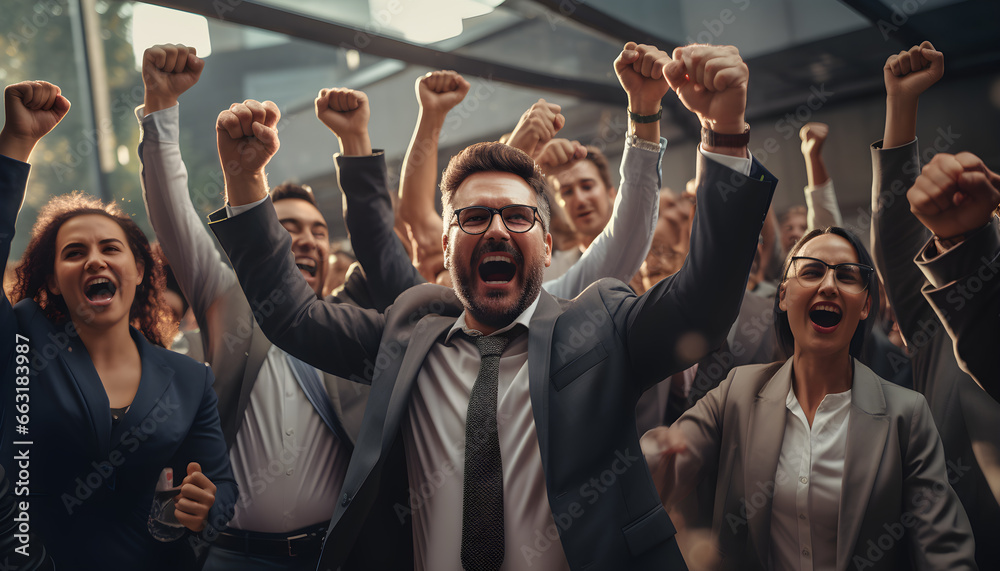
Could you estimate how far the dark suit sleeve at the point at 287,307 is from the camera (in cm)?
165

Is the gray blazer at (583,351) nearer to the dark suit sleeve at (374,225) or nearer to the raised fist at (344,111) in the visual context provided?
the dark suit sleeve at (374,225)

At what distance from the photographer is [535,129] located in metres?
2.45

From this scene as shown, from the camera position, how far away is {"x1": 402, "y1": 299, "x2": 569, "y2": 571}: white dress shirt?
1.50 m

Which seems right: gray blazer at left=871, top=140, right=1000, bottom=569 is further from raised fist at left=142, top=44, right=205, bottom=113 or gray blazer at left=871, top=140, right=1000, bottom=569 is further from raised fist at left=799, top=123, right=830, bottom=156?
raised fist at left=142, top=44, right=205, bottom=113

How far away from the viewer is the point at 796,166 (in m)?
6.58

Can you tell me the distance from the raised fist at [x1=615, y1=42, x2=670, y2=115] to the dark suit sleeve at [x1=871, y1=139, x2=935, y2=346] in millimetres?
772

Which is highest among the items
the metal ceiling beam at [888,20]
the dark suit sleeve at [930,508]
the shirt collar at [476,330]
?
the metal ceiling beam at [888,20]

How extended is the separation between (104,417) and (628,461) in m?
1.55

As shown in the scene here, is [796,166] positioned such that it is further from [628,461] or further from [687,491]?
[628,461]

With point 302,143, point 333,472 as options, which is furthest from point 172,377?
point 302,143

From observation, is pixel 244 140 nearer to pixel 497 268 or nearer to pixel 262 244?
pixel 262 244

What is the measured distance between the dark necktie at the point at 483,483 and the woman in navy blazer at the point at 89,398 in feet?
3.01

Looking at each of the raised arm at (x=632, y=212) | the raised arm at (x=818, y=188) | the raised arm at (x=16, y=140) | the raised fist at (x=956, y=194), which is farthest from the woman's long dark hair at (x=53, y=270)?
the raised arm at (x=818, y=188)

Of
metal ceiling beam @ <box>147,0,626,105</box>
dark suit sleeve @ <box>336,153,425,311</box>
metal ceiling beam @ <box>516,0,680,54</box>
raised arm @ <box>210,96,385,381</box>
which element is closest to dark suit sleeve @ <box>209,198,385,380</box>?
raised arm @ <box>210,96,385,381</box>
